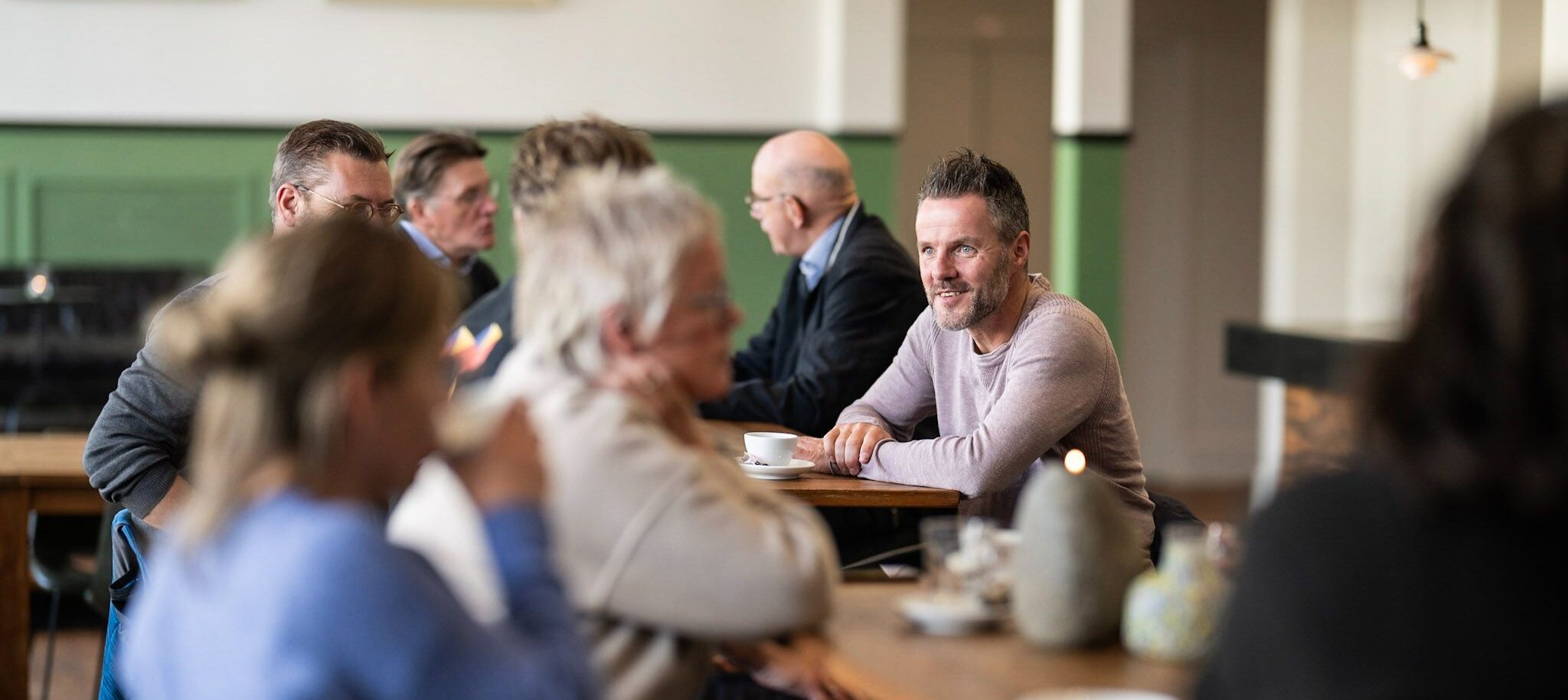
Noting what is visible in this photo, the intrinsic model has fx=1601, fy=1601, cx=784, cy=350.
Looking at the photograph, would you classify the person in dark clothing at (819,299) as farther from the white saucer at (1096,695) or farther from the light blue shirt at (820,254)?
the white saucer at (1096,695)

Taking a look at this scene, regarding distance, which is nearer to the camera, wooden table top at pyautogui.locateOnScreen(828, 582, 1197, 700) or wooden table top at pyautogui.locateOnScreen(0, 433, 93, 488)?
wooden table top at pyautogui.locateOnScreen(828, 582, 1197, 700)

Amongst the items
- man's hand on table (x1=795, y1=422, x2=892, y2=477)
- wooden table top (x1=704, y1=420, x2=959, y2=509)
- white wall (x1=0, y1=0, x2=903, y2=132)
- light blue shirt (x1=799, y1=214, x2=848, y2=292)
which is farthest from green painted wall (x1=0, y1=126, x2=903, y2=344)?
wooden table top (x1=704, y1=420, x2=959, y2=509)

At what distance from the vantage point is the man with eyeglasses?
4.52 meters

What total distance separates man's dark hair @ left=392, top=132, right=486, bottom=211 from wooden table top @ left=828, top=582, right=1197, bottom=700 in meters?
3.11

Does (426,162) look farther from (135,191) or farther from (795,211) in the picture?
(135,191)

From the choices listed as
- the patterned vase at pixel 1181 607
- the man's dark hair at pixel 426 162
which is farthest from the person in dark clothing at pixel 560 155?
the man's dark hair at pixel 426 162

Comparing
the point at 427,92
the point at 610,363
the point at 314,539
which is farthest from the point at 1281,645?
the point at 427,92

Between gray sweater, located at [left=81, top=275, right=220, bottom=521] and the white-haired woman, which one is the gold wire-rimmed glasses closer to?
gray sweater, located at [left=81, top=275, right=220, bottom=521]

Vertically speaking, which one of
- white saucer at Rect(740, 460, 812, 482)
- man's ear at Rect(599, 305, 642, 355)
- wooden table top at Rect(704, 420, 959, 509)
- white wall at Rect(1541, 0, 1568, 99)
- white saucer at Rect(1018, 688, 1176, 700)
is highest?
white wall at Rect(1541, 0, 1568, 99)

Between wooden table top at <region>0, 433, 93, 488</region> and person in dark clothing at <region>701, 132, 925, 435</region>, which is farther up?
person in dark clothing at <region>701, 132, 925, 435</region>

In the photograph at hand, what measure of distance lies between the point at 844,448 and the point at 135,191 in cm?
397

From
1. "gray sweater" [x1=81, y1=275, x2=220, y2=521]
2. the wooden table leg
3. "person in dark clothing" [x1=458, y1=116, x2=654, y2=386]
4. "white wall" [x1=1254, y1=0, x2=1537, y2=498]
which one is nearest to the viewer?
"person in dark clothing" [x1=458, y1=116, x2=654, y2=386]

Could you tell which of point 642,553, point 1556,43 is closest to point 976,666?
point 642,553

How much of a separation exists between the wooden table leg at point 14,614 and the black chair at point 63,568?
0.05m
